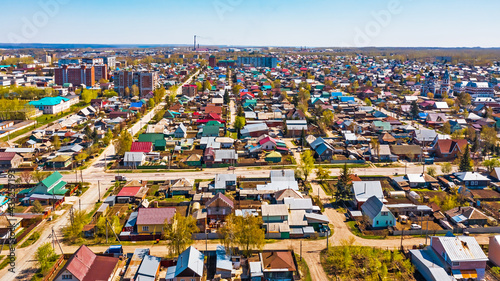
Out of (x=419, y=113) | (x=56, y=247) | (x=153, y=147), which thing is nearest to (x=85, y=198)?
(x=56, y=247)

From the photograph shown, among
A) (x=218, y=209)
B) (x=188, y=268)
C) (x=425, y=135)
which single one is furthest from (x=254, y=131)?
(x=188, y=268)

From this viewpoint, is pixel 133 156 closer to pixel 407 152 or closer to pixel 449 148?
pixel 407 152

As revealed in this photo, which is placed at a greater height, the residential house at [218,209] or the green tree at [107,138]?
the green tree at [107,138]

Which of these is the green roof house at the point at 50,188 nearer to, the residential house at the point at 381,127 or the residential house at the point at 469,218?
the residential house at the point at 469,218

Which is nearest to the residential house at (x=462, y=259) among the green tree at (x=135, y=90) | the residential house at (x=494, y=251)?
the residential house at (x=494, y=251)

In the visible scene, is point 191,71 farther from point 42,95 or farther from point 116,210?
point 116,210

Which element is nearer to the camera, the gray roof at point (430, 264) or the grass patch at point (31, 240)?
the gray roof at point (430, 264)

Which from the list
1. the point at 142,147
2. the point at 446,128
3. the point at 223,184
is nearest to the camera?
the point at 223,184
